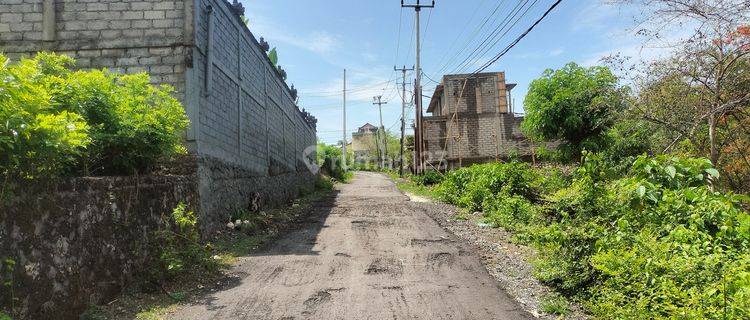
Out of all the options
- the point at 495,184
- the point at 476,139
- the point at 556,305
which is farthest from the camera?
the point at 476,139

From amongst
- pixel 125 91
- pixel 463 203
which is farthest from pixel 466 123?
pixel 125 91

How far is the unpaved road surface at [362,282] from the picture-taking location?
16.0 feet

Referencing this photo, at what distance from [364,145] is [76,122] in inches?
3378

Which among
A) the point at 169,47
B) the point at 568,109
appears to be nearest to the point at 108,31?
the point at 169,47

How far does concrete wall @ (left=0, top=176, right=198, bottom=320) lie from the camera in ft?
12.1

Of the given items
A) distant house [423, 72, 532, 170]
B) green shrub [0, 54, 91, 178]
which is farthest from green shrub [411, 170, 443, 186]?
green shrub [0, 54, 91, 178]

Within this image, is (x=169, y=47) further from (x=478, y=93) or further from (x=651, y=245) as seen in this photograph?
(x=478, y=93)

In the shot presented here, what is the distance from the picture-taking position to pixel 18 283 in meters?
3.61

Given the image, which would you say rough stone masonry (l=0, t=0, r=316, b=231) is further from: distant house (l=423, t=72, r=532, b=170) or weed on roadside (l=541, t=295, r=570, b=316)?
distant house (l=423, t=72, r=532, b=170)

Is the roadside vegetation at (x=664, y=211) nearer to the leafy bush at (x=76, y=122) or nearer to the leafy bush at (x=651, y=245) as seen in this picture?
the leafy bush at (x=651, y=245)

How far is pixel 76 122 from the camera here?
4.31 metres

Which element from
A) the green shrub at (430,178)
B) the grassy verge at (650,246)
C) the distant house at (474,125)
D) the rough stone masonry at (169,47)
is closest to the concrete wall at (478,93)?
the distant house at (474,125)

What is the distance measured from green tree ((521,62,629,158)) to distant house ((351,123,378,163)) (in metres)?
67.0

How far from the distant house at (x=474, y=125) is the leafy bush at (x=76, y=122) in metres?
21.8
